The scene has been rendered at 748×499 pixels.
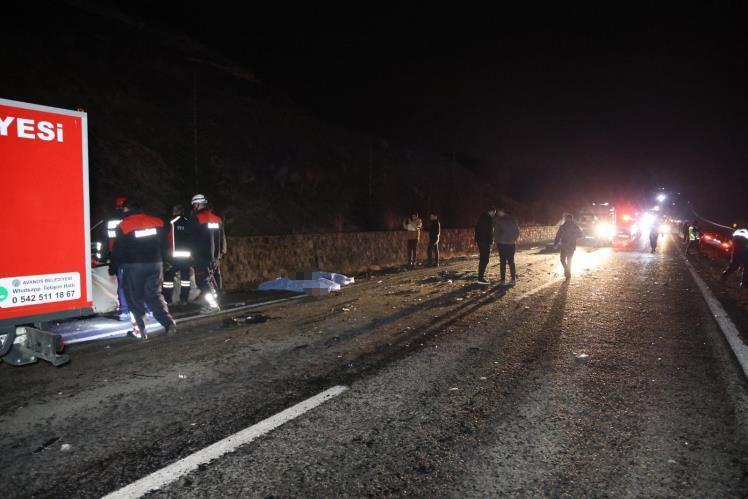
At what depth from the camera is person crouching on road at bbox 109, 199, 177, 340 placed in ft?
20.6

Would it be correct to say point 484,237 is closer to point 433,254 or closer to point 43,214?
point 433,254

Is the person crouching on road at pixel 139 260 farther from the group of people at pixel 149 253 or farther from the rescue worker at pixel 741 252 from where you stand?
the rescue worker at pixel 741 252

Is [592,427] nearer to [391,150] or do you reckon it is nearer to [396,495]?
[396,495]

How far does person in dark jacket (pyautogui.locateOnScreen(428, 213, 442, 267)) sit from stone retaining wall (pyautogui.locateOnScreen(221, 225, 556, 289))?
1.53 metres

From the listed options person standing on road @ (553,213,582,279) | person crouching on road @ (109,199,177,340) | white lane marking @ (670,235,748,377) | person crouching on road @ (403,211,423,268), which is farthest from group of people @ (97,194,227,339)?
person crouching on road @ (403,211,423,268)

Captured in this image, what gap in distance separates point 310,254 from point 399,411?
10.8m

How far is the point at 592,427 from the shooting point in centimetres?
368

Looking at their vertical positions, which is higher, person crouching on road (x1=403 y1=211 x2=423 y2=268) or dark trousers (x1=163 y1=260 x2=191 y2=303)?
person crouching on road (x1=403 y1=211 x2=423 y2=268)

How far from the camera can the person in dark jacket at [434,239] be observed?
16875 mm

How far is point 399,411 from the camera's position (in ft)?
13.0

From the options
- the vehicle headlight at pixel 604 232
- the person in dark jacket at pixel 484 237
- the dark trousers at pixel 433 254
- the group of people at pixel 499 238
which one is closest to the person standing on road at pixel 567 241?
the group of people at pixel 499 238

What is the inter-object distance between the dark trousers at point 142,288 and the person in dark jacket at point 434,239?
11322 mm

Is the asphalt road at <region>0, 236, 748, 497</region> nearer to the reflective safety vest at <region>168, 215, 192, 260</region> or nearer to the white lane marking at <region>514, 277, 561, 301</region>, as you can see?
the reflective safety vest at <region>168, 215, 192, 260</region>

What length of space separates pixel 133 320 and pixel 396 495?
530cm
